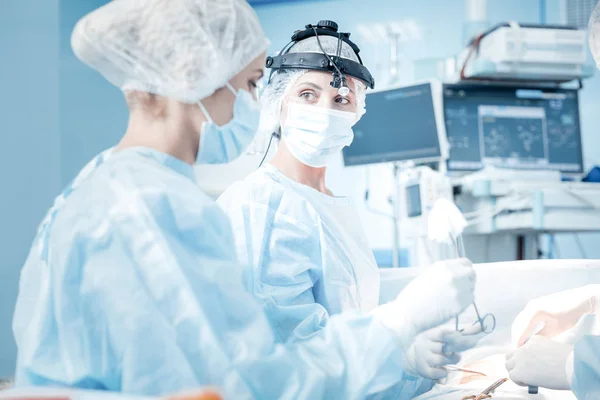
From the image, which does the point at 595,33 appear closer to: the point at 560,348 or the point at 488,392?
the point at 560,348

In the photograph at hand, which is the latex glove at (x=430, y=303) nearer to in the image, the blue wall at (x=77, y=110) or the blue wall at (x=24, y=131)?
the blue wall at (x=77, y=110)

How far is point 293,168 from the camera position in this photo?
1.37 metres

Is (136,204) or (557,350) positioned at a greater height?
(136,204)

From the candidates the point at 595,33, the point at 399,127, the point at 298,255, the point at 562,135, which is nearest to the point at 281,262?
the point at 298,255

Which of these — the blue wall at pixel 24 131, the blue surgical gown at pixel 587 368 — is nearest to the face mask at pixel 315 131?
the blue surgical gown at pixel 587 368

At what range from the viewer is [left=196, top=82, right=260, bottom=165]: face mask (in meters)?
0.88

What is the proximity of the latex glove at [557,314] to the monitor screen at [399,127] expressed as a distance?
59.6 inches

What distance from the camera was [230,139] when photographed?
3.04 ft

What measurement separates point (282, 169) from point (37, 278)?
2.09 feet

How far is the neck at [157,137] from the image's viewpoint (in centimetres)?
83

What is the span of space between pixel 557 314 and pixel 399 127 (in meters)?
1.63

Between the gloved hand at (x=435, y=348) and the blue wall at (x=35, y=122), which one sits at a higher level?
the blue wall at (x=35, y=122)

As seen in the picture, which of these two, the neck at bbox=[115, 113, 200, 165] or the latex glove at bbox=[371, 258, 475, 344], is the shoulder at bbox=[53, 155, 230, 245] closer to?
the neck at bbox=[115, 113, 200, 165]

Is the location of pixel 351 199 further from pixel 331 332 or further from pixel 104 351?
pixel 104 351
